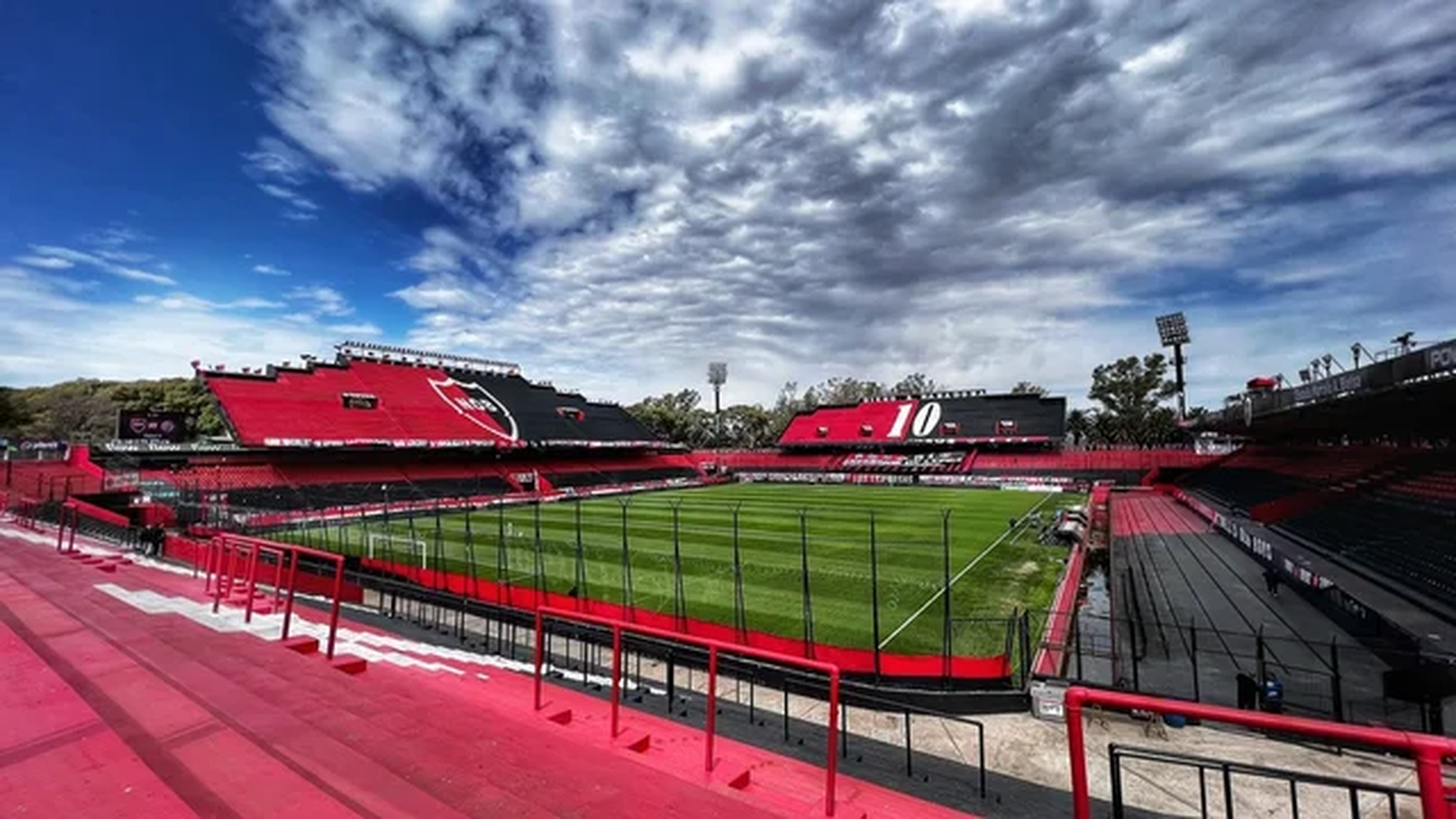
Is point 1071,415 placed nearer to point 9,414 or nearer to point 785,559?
point 785,559

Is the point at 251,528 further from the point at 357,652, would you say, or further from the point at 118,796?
the point at 118,796

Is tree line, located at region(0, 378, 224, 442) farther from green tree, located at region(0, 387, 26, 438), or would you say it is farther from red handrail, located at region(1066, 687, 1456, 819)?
red handrail, located at region(1066, 687, 1456, 819)

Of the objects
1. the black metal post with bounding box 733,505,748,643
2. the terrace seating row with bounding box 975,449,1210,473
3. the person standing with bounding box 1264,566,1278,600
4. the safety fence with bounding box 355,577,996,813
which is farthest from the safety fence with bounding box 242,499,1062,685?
the terrace seating row with bounding box 975,449,1210,473

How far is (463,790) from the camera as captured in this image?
385cm

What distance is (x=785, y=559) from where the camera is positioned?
23.9 meters

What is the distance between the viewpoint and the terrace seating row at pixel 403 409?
1711 inches

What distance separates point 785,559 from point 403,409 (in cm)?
4067

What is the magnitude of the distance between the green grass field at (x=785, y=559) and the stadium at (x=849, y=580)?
0.58 feet

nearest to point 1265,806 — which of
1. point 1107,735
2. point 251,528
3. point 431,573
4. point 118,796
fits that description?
point 1107,735

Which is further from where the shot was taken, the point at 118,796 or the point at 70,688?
the point at 70,688

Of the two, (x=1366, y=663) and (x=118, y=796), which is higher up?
(x=118, y=796)

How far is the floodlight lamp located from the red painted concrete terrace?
9268 centimetres

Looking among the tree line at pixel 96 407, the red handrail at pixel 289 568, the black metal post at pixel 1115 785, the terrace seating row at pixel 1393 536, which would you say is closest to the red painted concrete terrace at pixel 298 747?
the red handrail at pixel 289 568

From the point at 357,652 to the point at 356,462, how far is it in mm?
41405
